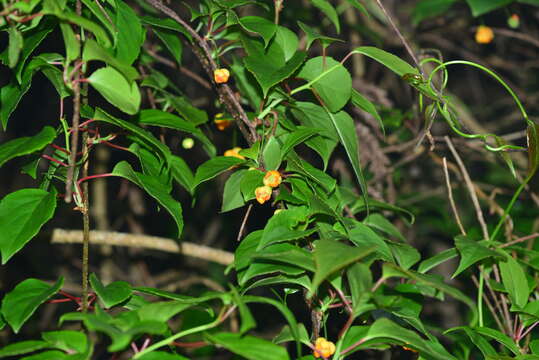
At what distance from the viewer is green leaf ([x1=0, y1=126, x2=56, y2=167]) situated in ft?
2.45

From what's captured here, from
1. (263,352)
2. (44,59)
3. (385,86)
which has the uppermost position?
(44,59)

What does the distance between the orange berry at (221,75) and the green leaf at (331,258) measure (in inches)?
15.2

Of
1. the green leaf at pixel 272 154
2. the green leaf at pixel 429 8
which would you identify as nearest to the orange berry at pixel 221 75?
the green leaf at pixel 272 154

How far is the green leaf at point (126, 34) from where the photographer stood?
86 centimetres

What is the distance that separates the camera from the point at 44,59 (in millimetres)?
835

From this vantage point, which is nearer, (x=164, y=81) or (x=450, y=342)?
(x=164, y=81)

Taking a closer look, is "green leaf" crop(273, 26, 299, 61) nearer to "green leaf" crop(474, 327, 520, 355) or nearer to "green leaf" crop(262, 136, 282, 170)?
"green leaf" crop(262, 136, 282, 170)

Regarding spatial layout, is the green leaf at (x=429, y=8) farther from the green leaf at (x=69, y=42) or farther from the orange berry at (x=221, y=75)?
the green leaf at (x=69, y=42)

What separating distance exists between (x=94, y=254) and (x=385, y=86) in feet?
4.02

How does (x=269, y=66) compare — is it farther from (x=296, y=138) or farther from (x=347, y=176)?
(x=347, y=176)

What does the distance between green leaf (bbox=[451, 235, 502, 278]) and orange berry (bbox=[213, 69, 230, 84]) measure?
17.7 inches

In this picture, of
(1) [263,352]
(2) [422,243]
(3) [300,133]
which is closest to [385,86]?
(2) [422,243]

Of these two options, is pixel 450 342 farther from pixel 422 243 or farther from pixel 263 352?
pixel 263 352

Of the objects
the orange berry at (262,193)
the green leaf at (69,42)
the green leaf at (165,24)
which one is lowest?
the orange berry at (262,193)
